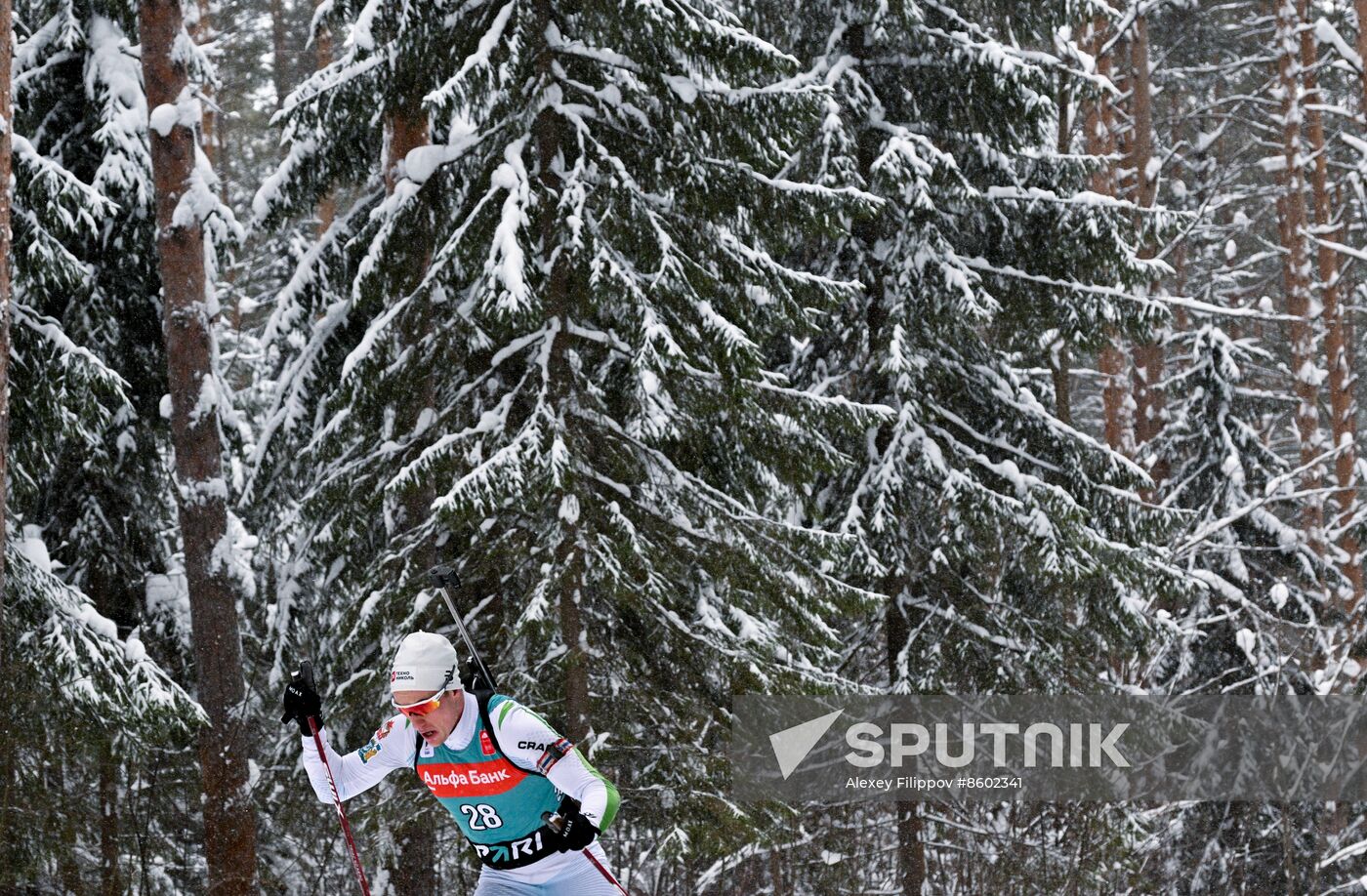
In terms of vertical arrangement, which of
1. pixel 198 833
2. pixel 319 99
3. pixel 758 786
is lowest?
pixel 198 833

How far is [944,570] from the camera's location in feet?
41.2

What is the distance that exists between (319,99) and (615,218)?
244cm

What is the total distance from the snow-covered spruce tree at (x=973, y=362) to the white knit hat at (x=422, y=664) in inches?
Answer: 270

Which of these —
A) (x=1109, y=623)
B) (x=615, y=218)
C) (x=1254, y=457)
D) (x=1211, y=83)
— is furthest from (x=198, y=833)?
(x=1211, y=83)

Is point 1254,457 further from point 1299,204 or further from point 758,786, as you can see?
point 758,786

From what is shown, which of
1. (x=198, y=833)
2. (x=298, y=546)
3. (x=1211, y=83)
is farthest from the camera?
(x=1211, y=83)

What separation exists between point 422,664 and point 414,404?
17.2ft

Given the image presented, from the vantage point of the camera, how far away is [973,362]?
13.0 meters

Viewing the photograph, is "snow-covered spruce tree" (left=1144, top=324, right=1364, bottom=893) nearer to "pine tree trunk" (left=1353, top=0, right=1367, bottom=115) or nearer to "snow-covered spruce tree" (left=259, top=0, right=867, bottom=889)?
"pine tree trunk" (left=1353, top=0, right=1367, bottom=115)

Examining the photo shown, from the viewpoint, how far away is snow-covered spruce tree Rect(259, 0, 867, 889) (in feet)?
30.2

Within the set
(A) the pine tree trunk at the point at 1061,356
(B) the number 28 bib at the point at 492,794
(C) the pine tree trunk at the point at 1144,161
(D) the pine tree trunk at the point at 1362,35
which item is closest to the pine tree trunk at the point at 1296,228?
(D) the pine tree trunk at the point at 1362,35

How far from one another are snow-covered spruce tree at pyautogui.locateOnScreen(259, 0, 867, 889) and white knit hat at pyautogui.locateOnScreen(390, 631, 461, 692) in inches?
133

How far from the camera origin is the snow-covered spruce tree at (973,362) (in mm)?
12016

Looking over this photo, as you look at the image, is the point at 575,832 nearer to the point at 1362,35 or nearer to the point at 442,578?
the point at 442,578
